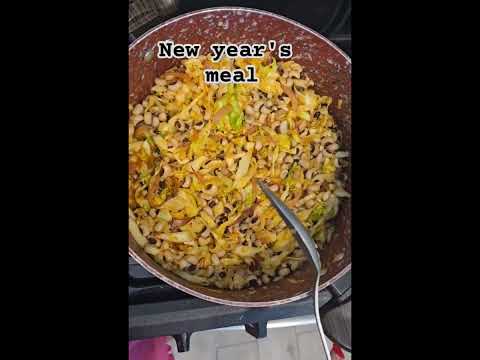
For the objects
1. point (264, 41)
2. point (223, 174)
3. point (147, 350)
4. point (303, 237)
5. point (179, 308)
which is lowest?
point (147, 350)

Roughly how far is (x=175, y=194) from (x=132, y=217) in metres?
0.14

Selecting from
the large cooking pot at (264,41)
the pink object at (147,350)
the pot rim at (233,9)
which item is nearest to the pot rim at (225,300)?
the large cooking pot at (264,41)

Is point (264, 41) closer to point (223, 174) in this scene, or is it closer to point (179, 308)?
point (223, 174)

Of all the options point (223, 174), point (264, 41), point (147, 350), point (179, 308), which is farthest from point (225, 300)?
point (264, 41)

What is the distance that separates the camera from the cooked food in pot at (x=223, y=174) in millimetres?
2039

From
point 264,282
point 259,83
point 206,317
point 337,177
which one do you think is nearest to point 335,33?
point 259,83

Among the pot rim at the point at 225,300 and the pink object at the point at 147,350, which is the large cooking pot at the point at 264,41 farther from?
the pink object at the point at 147,350

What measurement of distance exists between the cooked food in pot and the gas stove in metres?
0.07

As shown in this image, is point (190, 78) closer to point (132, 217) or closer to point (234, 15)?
point (234, 15)

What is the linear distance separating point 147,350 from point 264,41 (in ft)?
3.15

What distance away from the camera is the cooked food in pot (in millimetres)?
2039

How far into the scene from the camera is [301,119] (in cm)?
212

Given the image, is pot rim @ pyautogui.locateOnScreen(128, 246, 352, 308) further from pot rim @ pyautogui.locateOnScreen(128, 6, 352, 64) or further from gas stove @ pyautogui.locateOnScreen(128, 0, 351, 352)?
pot rim @ pyautogui.locateOnScreen(128, 6, 352, 64)

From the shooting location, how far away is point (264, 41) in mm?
2086
